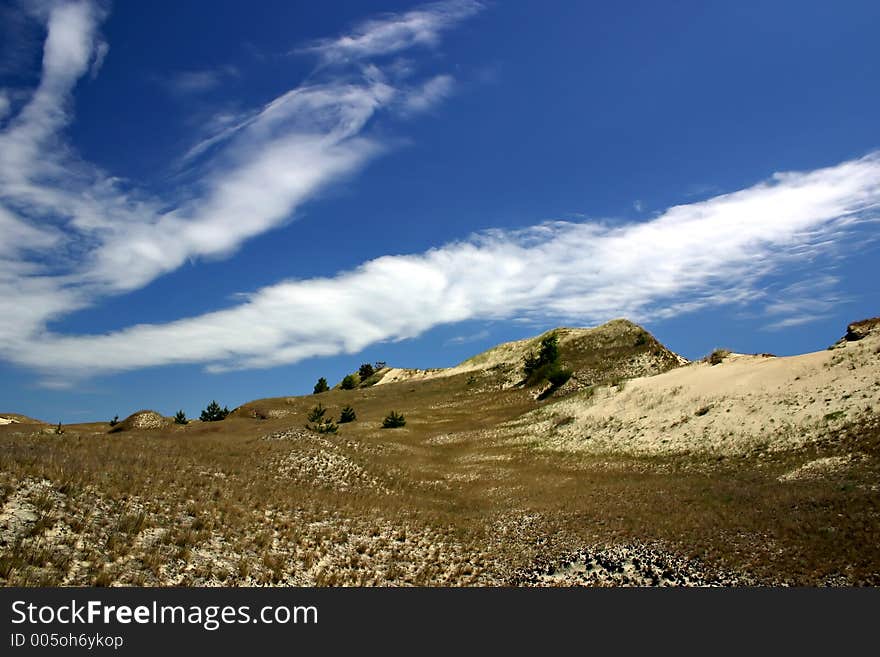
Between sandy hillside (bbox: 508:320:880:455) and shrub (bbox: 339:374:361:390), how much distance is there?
8452 centimetres

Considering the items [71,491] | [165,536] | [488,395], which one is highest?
[488,395]

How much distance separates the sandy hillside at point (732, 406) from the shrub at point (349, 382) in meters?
84.5

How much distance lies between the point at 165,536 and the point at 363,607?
28.4 ft

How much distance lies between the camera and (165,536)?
16.5m

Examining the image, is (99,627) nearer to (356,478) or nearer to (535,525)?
(535,525)

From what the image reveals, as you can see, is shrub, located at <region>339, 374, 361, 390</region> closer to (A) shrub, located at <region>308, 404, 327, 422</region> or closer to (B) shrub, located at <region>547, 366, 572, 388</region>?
(A) shrub, located at <region>308, 404, 327, 422</region>

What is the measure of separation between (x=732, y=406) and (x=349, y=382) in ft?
356

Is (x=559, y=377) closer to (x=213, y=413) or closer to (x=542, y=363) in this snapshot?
(x=542, y=363)

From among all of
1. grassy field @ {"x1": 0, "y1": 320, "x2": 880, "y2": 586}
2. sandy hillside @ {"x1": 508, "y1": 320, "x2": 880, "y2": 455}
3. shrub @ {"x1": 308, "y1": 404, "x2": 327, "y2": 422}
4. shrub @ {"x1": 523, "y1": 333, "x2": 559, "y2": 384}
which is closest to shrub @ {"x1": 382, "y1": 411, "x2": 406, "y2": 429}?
shrub @ {"x1": 308, "y1": 404, "x2": 327, "y2": 422}

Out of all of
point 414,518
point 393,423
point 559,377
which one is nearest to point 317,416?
point 393,423

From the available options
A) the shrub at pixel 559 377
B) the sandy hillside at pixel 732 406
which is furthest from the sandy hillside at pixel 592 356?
the sandy hillside at pixel 732 406

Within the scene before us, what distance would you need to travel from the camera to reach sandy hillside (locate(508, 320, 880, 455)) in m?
34.1

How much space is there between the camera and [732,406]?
42.2m

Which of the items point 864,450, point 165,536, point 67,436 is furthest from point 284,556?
point 864,450
